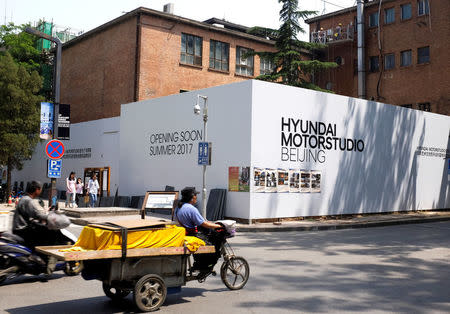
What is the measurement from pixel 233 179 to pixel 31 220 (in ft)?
37.9

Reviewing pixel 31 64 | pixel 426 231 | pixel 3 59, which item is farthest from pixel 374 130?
pixel 31 64

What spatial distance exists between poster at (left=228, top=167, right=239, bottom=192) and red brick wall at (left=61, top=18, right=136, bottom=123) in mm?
13508

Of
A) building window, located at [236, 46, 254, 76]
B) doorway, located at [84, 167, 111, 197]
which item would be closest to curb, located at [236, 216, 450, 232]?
doorway, located at [84, 167, 111, 197]

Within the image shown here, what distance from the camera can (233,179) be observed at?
1858cm

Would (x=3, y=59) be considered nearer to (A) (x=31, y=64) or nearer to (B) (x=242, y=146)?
(A) (x=31, y=64)

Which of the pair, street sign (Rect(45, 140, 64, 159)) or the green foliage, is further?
the green foliage

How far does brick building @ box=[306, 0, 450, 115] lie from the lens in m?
33.6

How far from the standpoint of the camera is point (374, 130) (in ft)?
73.6

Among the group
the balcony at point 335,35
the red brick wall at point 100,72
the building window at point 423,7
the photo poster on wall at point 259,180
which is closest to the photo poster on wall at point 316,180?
the photo poster on wall at point 259,180

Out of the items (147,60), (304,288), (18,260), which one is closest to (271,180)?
(304,288)

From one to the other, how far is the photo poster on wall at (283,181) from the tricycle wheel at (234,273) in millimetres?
11576

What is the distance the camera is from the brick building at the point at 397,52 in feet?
110

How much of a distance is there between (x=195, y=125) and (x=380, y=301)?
48.5ft

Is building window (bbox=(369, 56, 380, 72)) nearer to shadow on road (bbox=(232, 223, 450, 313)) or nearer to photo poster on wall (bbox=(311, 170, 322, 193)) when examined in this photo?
photo poster on wall (bbox=(311, 170, 322, 193))
